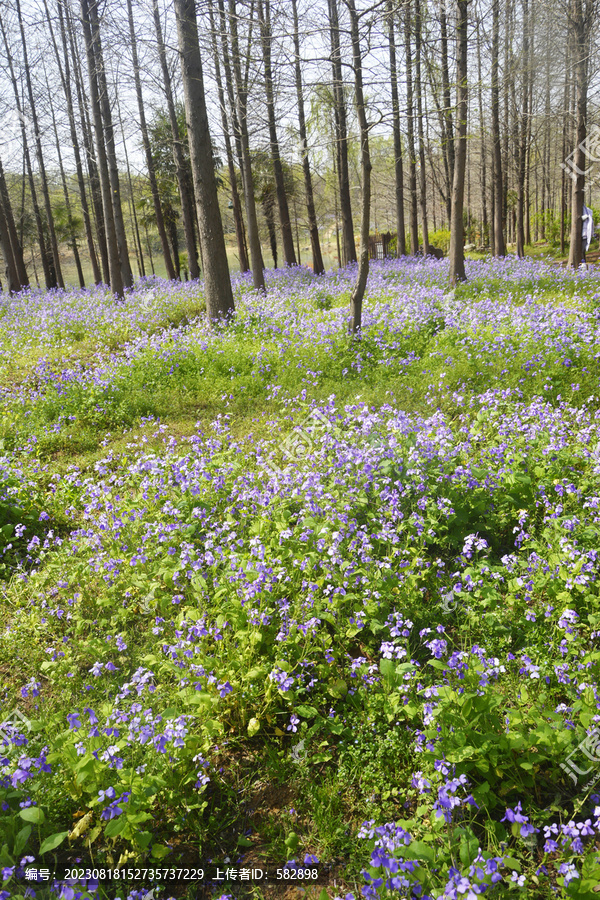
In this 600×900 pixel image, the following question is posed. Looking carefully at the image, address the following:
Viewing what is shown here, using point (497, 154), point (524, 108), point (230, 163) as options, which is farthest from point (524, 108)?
point (230, 163)

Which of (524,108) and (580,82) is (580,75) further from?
(524,108)

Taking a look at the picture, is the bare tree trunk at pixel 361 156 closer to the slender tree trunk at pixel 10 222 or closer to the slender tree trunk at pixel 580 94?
the slender tree trunk at pixel 580 94

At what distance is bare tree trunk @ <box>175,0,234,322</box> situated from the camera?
8.86m

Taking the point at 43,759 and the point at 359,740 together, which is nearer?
the point at 43,759

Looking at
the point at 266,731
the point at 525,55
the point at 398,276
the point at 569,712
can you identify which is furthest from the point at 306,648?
the point at 525,55

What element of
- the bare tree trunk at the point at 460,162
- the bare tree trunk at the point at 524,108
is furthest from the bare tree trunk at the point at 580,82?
the bare tree trunk at the point at 460,162

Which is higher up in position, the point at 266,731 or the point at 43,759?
the point at 43,759

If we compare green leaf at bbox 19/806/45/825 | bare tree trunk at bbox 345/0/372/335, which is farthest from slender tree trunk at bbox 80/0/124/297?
green leaf at bbox 19/806/45/825

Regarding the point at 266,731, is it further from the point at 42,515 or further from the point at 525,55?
the point at 525,55

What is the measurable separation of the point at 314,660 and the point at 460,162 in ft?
39.4

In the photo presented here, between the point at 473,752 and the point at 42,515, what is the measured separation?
3972mm

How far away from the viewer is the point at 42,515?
15.3 ft

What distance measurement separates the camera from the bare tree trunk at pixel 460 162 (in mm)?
10445

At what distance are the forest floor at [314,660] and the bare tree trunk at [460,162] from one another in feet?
21.6
